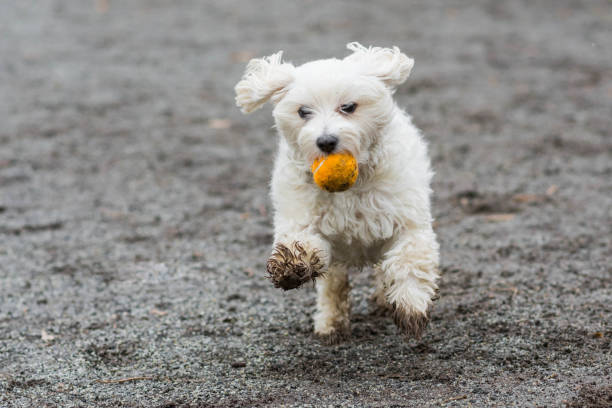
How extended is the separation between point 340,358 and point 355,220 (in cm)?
85

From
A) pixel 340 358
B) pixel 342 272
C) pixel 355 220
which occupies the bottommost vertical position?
pixel 340 358

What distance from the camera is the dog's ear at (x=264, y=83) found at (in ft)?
14.1

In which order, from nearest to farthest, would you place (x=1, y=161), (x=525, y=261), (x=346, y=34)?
(x=525, y=261) → (x=1, y=161) → (x=346, y=34)

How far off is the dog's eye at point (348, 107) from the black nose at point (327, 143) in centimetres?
22

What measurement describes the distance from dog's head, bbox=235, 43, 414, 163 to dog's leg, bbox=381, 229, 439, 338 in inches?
21.7

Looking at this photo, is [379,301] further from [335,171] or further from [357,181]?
[335,171]

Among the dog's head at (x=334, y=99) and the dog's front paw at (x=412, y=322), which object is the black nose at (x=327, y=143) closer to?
the dog's head at (x=334, y=99)

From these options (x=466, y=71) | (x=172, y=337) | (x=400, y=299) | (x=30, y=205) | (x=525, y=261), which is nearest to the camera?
(x=400, y=299)

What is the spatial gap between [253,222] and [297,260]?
265cm

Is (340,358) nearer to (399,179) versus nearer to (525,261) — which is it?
(399,179)

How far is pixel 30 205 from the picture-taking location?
714cm

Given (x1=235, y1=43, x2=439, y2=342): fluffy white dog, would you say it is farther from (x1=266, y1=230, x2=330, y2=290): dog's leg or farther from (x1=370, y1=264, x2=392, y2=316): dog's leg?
(x1=370, y1=264, x2=392, y2=316): dog's leg

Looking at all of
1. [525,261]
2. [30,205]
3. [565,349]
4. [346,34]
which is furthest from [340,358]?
[346,34]

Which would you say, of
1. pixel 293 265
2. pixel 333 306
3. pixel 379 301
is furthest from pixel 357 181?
pixel 379 301
